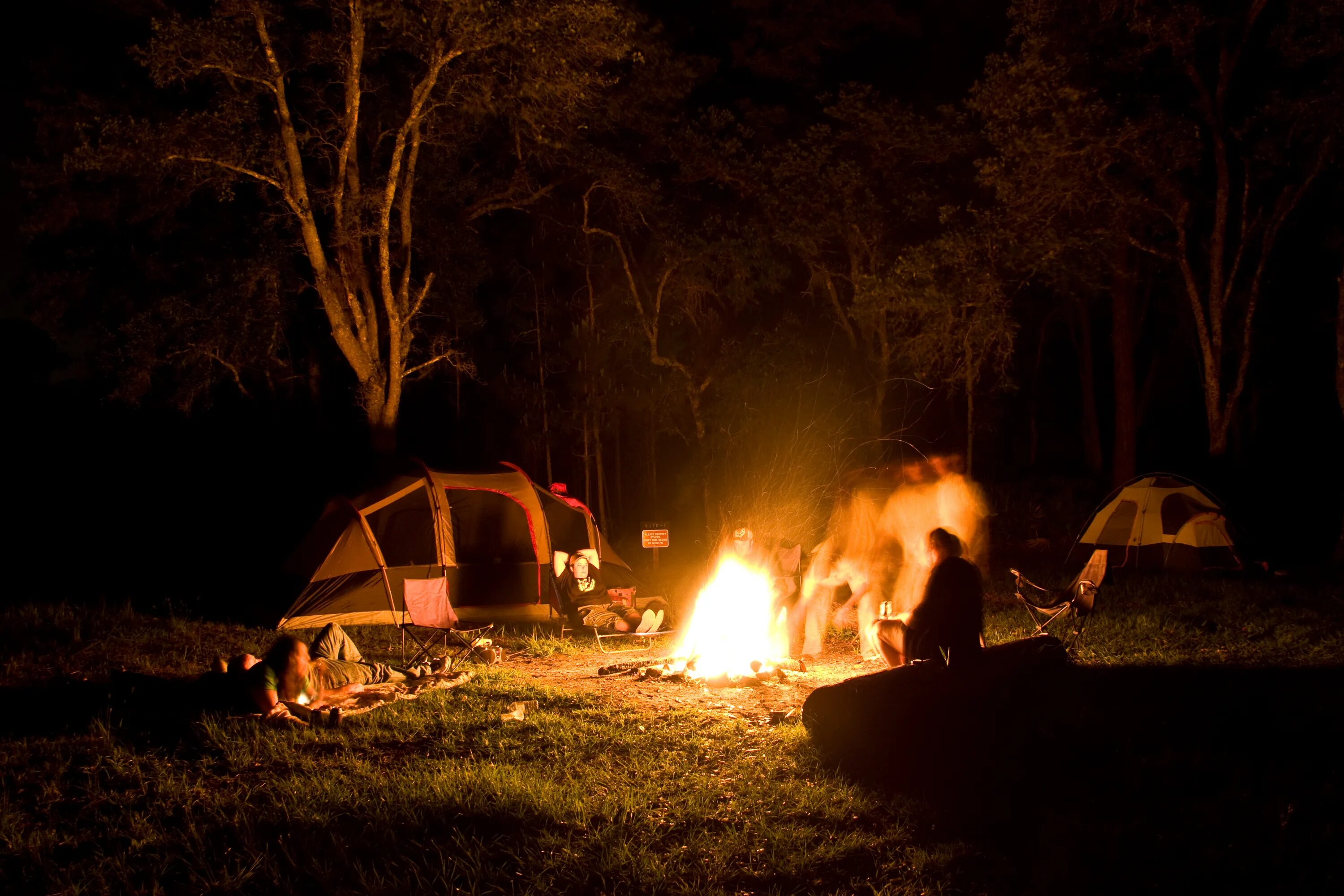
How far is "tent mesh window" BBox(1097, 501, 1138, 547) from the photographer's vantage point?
1193 cm

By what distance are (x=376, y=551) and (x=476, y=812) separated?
5.51 meters

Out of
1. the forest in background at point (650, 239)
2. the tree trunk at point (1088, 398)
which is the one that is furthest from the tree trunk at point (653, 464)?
the tree trunk at point (1088, 398)

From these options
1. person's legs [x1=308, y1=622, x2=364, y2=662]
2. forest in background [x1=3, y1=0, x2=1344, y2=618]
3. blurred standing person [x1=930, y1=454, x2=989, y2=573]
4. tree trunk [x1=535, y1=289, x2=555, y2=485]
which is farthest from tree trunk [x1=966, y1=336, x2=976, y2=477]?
person's legs [x1=308, y1=622, x2=364, y2=662]

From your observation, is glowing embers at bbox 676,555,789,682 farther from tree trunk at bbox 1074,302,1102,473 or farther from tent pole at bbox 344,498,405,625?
tree trunk at bbox 1074,302,1102,473

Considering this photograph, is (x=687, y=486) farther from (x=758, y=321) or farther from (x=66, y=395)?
(x=66, y=395)

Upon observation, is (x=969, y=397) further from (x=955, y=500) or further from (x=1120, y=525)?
(x=955, y=500)

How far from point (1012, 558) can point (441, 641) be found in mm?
9674

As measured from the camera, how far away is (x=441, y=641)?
831 cm

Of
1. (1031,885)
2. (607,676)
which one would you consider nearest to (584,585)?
(607,676)

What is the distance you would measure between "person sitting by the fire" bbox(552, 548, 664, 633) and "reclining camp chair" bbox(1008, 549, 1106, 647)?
3502 mm

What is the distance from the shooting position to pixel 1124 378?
17484mm

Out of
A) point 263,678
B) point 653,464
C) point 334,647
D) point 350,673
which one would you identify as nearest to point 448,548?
point 334,647

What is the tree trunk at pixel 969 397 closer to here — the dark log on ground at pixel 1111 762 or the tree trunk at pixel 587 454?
the tree trunk at pixel 587 454

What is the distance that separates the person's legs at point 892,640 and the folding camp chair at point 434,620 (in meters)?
3.31
